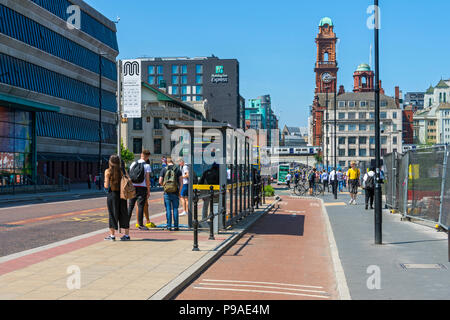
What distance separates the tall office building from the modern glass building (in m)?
62.5

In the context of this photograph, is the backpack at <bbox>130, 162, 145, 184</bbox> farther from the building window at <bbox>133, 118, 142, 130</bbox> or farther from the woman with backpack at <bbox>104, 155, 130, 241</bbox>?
the building window at <bbox>133, 118, 142, 130</bbox>

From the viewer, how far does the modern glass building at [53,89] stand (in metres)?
44.1

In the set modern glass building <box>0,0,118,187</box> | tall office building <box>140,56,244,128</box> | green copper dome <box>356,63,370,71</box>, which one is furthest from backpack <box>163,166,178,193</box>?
green copper dome <box>356,63,370,71</box>

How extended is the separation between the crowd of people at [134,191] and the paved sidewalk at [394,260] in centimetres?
426

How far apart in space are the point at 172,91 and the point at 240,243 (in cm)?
12552

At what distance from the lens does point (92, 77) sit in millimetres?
64875

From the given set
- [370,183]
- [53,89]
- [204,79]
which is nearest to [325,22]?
[204,79]

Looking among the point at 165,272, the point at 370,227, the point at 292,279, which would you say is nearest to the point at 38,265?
the point at 165,272

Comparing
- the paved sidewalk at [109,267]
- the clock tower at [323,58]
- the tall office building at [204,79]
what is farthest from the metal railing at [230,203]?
the clock tower at [323,58]

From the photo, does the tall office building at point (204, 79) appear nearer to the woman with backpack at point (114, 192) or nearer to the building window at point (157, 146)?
the building window at point (157, 146)

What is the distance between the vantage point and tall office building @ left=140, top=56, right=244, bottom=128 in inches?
5320

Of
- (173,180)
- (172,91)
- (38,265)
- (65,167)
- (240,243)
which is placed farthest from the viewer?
(172,91)

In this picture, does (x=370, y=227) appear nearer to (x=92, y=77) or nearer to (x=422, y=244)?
(x=422, y=244)

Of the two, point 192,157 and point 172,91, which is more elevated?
point 172,91
